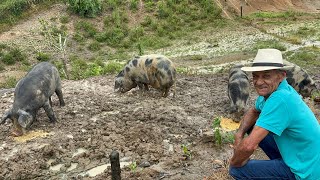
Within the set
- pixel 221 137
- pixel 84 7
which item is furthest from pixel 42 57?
pixel 221 137

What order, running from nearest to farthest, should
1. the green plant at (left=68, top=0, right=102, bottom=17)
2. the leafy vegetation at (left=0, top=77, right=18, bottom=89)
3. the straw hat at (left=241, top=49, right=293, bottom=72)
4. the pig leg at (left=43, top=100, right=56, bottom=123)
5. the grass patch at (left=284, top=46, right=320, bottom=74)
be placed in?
the straw hat at (left=241, top=49, right=293, bottom=72), the pig leg at (left=43, top=100, right=56, bottom=123), the grass patch at (left=284, top=46, right=320, bottom=74), the leafy vegetation at (left=0, top=77, right=18, bottom=89), the green plant at (left=68, top=0, right=102, bottom=17)

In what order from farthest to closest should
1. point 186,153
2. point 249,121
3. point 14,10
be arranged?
point 14,10, point 186,153, point 249,121

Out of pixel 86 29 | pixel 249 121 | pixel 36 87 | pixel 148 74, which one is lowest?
pixel 86 29

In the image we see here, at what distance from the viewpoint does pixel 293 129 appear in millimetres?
4086

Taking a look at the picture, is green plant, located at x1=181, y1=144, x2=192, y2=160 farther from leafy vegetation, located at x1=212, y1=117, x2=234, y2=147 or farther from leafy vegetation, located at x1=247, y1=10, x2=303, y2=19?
leafy vegetation, located at x1=247, y1=10, x2=303, y2=19

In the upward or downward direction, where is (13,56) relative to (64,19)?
downward

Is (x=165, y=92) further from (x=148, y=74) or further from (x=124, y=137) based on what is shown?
(x=124, y=137)

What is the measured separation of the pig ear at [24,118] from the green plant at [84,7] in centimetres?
1755

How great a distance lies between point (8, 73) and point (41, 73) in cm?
1042

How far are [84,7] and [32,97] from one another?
56.5ft

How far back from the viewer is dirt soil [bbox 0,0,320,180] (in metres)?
6.79

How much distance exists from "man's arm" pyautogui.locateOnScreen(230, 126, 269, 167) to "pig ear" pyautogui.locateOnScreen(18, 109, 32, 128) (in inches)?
205

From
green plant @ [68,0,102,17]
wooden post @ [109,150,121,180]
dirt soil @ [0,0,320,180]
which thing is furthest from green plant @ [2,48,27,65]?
wooden post @ [109,150,121,180]

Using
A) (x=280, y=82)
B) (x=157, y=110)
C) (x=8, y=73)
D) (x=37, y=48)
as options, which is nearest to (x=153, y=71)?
(x=157, y=110)
